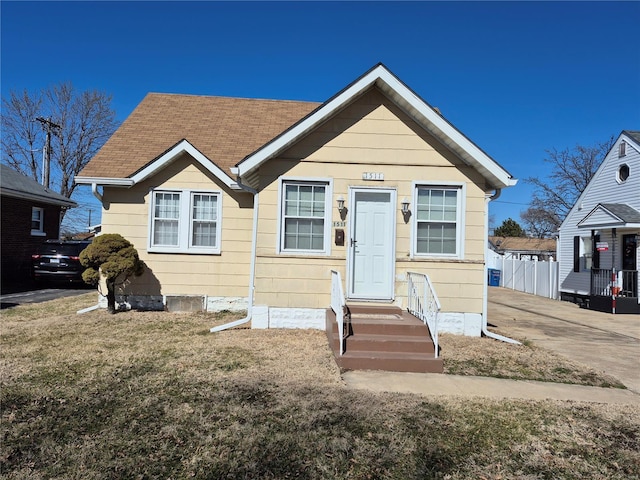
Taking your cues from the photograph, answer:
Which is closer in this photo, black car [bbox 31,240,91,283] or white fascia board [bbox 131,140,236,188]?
white fascia board [bbox 131,140,236,188]

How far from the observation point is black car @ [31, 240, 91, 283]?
42.6 ft

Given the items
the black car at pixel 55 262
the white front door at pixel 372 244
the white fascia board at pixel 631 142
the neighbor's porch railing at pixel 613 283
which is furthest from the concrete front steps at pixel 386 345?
the white fascia board at pixel 631 142

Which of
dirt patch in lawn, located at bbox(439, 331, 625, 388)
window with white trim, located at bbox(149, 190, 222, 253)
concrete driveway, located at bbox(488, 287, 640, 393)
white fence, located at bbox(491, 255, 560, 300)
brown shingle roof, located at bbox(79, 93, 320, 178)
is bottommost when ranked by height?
concrete driveway, located at bbox(488, 287, 640, 393)

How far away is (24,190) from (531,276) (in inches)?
918


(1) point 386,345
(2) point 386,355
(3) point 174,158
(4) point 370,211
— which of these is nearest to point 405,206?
(4) point 370,211

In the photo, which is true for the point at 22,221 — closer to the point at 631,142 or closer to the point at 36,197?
the point at 36,197

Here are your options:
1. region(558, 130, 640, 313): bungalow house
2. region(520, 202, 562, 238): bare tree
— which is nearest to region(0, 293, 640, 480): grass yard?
region(558, 130, 640, 313): bungalow house

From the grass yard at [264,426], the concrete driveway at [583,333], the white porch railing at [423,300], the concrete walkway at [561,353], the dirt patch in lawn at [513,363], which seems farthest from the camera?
the concrete driveway at [583,333]

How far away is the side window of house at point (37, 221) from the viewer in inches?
618

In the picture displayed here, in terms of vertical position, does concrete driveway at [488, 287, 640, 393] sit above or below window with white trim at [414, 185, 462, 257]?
below

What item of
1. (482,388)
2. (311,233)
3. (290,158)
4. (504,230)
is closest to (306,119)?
(290,158)

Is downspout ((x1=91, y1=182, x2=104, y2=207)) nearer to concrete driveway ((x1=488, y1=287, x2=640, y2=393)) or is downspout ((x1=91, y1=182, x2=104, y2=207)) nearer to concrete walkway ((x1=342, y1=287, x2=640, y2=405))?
concrete walkway ((x1=342, y1=287, x2=640, y2=405))

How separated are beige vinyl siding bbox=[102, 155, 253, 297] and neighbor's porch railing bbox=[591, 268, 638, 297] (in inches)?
495

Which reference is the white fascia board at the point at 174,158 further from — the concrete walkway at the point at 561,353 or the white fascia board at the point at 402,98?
the concrete walkway at the point at 561,353
